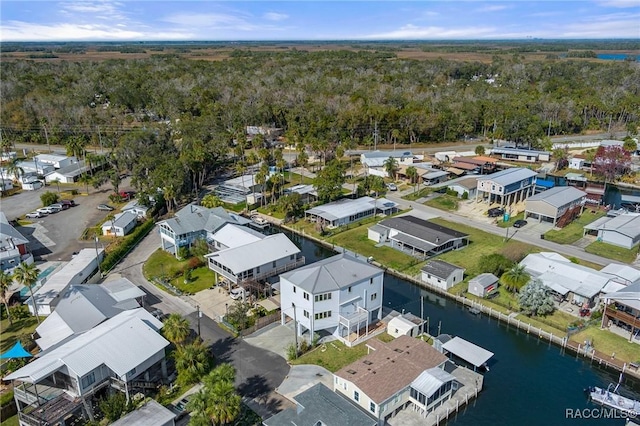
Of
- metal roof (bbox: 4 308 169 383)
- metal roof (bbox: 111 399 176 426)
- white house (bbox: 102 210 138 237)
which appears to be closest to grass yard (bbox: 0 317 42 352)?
metal roof (bbox: 4 308 169 383)

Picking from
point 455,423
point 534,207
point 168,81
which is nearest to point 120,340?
point 455,423

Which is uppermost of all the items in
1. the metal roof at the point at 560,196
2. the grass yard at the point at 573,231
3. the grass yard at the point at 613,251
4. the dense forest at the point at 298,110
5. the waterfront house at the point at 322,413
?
the dense forest at the point at 298,110

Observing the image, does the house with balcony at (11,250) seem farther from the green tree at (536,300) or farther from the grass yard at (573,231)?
the grass yard at (573,231)

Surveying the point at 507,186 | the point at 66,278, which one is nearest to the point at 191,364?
the point at 66,278

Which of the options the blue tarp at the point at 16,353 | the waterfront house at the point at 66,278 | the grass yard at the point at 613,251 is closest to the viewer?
the blue tarp at the point at 16,353

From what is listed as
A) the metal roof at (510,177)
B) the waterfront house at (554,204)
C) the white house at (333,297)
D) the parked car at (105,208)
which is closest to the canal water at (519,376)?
the white house at (333,297)

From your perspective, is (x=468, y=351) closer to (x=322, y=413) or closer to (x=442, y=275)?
(x=442, y=275)
